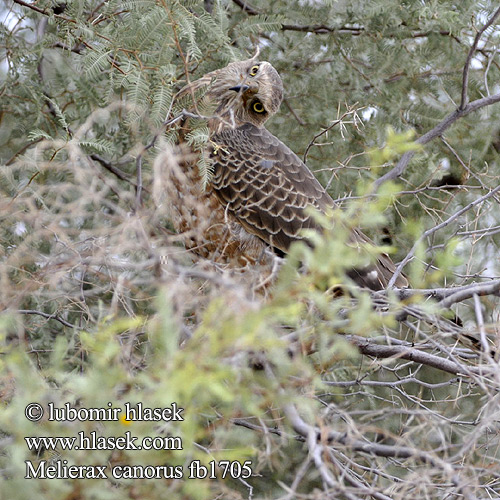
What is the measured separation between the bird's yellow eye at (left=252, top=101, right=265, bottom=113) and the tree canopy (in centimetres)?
31

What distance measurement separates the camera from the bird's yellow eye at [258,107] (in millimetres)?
4844

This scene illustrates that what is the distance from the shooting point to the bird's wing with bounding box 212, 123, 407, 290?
174 inches

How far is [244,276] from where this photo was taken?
2.78 meters

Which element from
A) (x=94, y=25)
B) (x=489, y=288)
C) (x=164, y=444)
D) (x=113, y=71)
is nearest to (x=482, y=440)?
(x=489, y=288)

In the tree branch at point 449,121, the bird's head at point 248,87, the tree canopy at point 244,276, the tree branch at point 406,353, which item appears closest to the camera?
the tree canopy at point 244,276

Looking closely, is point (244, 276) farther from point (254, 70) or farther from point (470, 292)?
point (254, 70)

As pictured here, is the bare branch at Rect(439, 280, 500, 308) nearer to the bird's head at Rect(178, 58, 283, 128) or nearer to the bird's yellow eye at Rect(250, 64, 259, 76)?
the bird's head at Rect(178, 58, 283, 128)

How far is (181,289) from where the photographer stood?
190 centimetres

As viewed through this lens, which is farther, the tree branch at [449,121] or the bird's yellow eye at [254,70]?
the bird's yellow eye at [254,70]

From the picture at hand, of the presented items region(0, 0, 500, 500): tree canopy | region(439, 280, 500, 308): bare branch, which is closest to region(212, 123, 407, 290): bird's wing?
region(0, 0, 500, 500): tree canopy

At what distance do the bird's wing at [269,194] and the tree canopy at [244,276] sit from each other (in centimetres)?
22

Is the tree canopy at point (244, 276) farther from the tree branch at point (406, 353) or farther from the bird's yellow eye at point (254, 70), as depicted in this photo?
the bird's yellow eye at point (254, 70)

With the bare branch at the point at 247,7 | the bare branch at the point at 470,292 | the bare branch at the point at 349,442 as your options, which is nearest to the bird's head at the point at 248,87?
the bare branch at the point at 247,7

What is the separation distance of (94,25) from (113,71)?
1.24ft
